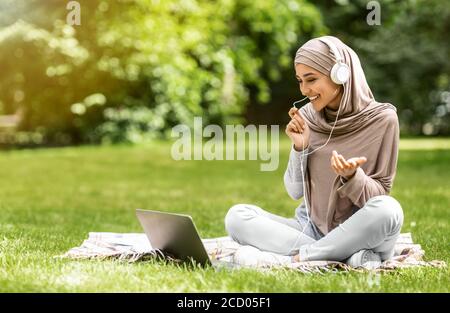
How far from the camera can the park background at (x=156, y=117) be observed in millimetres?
3725

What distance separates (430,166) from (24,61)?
9533 millimetres

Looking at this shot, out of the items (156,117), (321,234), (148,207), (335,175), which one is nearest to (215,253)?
(321,234)

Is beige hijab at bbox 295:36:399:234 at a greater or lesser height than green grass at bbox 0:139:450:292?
greater

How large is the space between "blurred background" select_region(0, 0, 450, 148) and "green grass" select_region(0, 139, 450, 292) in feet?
5.64

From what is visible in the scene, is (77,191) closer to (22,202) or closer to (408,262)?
(22,202)

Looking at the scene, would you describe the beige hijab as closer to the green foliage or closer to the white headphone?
the white headphone

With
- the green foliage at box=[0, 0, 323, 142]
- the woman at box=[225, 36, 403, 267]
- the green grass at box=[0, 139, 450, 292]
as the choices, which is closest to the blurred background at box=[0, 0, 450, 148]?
the green foliage at box=[0, 0, 323, 142]

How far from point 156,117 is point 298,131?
46.6 feet

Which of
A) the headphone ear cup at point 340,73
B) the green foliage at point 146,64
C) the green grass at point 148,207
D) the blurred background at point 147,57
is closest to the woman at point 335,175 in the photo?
the headphone ear cup at point 340,73

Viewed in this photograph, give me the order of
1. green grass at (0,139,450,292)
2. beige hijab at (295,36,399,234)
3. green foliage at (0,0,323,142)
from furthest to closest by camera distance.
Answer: green foliage at (0,0,323,142) < beige hijab at (295,36,399,234) < green grass at (0,139,450,292)

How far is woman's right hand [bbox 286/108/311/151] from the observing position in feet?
13.0

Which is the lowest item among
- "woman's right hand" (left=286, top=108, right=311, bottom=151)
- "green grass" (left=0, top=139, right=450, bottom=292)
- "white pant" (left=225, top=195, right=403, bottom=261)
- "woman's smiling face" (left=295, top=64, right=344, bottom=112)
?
"green grass" (left=0, top=139, right=450, bottom=292)

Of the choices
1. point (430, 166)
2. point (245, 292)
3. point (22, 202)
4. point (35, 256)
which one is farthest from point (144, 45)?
point (245, 292)

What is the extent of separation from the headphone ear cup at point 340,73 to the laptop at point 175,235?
0.99 m
